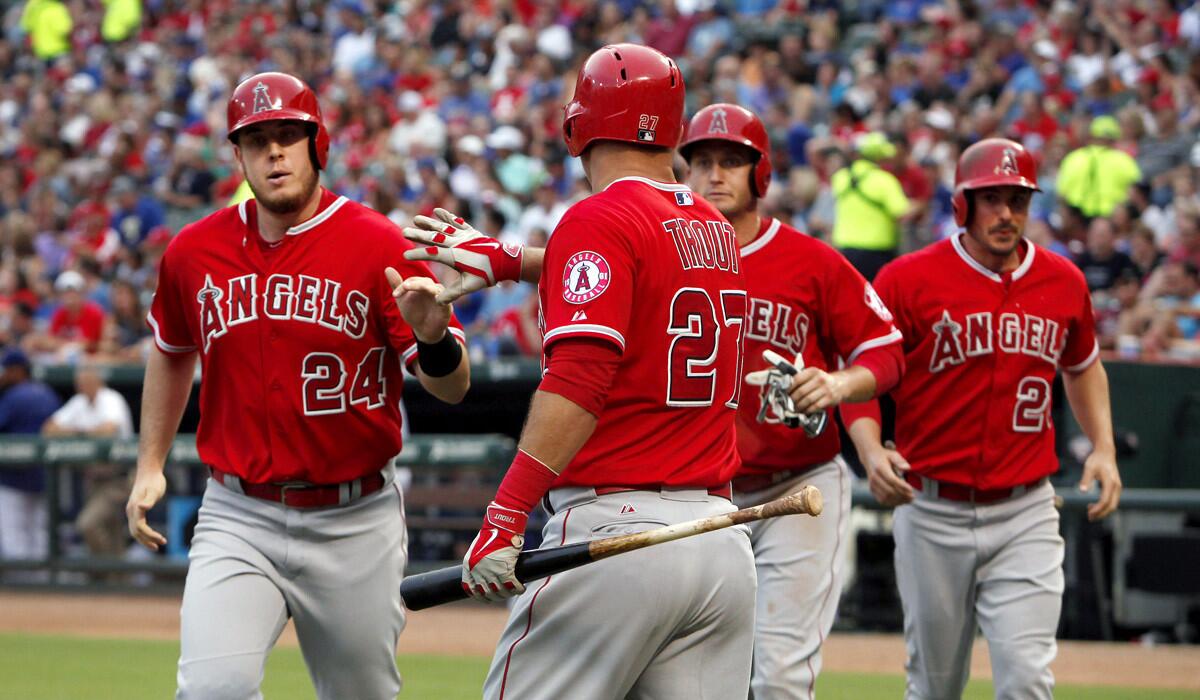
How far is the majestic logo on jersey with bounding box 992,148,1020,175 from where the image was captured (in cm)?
623

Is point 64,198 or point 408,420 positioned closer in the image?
point 408,420

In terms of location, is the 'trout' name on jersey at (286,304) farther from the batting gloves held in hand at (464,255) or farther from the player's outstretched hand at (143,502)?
the batting gloves held in hand at (464,255)

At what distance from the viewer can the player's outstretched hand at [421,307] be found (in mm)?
4336

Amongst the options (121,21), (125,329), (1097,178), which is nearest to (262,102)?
(1097,178)

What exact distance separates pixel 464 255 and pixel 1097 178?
1020 cm

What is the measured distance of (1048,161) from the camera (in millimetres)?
14039

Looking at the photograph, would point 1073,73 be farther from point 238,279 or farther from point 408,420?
point 238,279

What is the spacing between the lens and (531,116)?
58.7 feet

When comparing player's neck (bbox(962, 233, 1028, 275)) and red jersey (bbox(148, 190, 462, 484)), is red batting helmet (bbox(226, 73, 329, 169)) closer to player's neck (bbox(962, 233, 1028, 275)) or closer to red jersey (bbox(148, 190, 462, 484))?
red jersey (bbox(148, 190, 462, 484))

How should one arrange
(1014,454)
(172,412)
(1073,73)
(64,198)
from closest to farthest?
(172,412), (1014,454), (1073,73), (64,198)

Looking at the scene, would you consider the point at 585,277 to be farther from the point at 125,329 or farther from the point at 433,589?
the point at 125,329

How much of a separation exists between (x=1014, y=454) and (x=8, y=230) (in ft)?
49.3

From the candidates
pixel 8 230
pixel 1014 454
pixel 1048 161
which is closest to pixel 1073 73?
pixel 1048 161

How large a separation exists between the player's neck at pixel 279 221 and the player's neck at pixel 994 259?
8.43 ft
